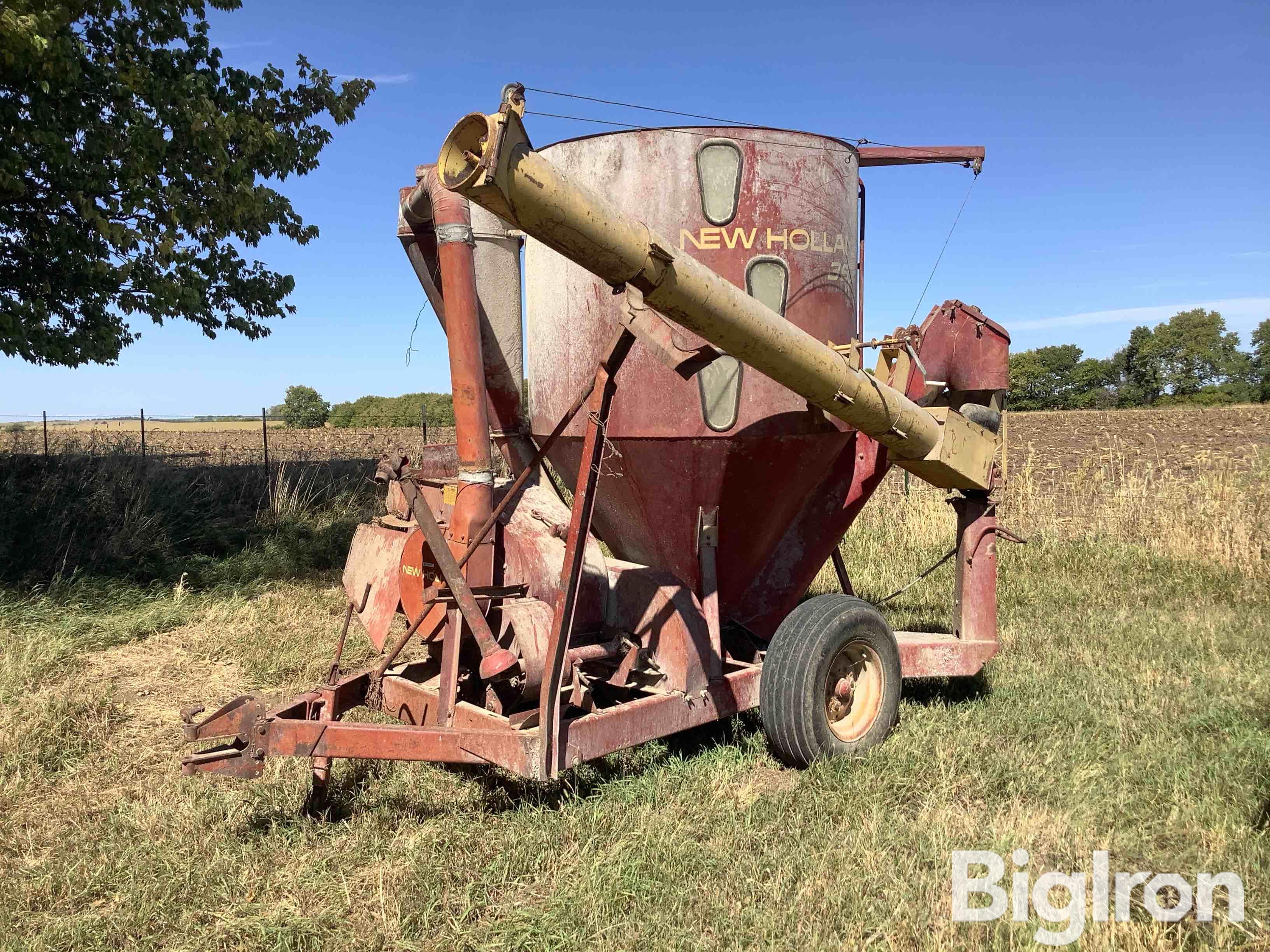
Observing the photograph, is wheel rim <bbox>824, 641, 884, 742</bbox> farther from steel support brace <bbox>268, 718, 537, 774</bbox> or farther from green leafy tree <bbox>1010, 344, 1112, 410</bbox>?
green leafy tree <bbox>1010, 344, 1112, 410</bbox>

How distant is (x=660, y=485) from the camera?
459cm

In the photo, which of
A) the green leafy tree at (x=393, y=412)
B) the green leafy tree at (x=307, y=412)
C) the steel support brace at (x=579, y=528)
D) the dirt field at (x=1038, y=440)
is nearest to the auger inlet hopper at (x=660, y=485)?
the steel support brace at (x=579, y=528)

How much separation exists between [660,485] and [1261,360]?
→ 278ft

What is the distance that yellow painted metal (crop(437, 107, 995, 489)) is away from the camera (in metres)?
2.67

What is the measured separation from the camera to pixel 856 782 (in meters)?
4.05

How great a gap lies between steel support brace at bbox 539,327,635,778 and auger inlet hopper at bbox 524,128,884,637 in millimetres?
465

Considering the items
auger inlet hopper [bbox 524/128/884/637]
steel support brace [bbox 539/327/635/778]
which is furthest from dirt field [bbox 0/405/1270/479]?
steel support brace [bbox 539/327/635/778]

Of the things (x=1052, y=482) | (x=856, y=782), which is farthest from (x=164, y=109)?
(x=1052, y=482)

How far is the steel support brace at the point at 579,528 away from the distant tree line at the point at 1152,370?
6833 cm

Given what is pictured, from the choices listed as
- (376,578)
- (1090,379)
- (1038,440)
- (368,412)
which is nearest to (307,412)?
(368,412)

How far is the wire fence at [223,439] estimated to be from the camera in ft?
41.1

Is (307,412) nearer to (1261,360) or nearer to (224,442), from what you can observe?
(224,442)

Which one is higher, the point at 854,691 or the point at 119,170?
the point at 119,170

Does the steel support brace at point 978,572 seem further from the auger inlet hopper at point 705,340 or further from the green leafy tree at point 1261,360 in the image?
the green leafy tree at point 1261,360
